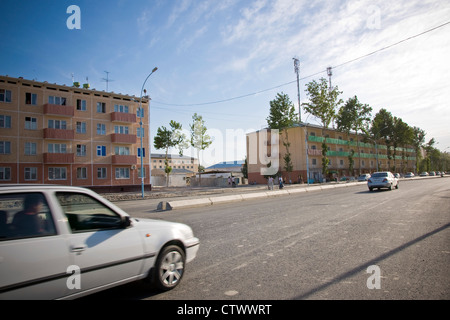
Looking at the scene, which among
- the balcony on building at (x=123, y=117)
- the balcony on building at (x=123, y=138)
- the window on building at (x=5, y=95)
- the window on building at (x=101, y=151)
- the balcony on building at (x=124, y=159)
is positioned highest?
the window on building at (x=5, y=95)

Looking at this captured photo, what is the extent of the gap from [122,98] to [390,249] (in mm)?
41144

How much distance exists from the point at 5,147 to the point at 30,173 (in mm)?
3846

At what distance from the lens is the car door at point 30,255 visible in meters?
2.46

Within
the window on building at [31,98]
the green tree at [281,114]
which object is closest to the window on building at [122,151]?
the window on building at [31,98]

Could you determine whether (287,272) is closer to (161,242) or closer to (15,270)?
(161,242)

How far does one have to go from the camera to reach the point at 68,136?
116 feet

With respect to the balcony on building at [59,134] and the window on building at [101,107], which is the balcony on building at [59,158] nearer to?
the balcony on building at [59,134]

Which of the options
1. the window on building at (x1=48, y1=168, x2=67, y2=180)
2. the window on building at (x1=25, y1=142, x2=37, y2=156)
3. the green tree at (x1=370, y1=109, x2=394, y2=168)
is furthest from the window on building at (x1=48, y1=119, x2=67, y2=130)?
the green tree at (x1=370, y1=109, x2=394, y2=168)

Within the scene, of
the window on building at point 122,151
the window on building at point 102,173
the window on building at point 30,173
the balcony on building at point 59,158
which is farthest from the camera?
the window on building at point 122,151

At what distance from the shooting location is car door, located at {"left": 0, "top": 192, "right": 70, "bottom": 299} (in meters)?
2.46

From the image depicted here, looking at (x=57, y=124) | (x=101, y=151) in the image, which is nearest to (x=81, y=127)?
(x=57, y=124)

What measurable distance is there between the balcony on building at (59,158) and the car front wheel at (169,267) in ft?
119

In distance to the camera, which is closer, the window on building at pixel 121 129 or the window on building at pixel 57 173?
the window on building at pixel 57 173
